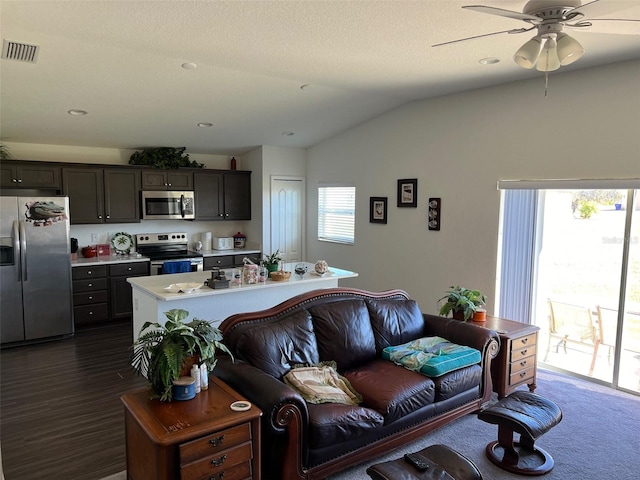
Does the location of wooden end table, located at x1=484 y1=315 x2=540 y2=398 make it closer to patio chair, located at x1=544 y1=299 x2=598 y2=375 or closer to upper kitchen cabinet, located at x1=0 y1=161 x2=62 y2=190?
patio chair, located at x1=544 y1=299 x2=598 y2=375

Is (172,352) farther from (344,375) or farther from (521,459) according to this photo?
(521,459)

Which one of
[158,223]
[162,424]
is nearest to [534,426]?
[162,424]

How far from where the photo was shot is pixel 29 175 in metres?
5.38

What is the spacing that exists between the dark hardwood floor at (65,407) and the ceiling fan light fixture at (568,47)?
3.54 meters

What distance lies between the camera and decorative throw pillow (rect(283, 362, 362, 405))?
2.73 metres

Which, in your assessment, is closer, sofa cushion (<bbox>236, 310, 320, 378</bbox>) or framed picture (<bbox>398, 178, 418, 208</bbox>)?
sofa cushion (<bbox>236, 310, 320, 378</bbox>)

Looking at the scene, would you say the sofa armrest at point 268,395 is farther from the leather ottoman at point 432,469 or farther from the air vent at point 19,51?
the air vent at point 19,51

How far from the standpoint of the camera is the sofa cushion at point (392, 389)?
2803mm

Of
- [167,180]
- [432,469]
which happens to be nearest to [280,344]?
[432,469]

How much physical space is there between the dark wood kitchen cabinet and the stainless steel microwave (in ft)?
2.64

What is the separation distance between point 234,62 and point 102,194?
10.5ft

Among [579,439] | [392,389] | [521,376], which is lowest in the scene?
[579,439]

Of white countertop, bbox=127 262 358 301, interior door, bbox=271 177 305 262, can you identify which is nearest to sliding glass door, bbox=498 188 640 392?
white countertop, bbox=127 262 358 301

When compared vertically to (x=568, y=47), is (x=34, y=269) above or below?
below
